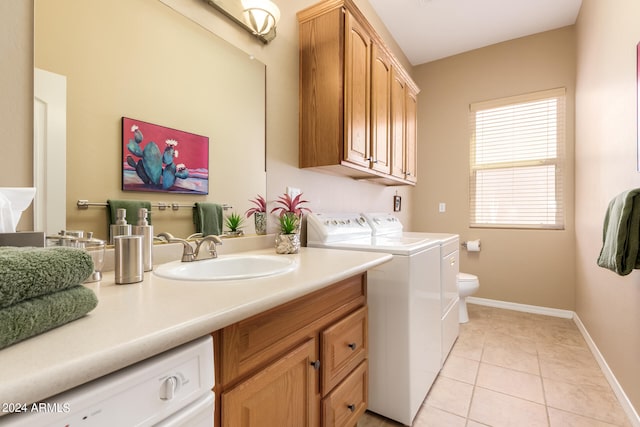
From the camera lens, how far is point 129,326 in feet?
1.65

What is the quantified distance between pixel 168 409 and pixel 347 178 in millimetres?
1953

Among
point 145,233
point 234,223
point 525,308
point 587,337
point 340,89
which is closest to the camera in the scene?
point 145,233

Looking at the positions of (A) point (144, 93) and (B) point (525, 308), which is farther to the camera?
(B) point (525, 308)

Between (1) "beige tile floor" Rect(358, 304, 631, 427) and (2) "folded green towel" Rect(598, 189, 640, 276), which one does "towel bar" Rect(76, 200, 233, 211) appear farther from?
(2) "folded green towel" Rect(598, 189, 640, 276)

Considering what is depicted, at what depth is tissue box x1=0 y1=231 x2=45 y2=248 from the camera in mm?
622

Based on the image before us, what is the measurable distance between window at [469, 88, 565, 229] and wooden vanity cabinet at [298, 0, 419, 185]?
1.78 meters

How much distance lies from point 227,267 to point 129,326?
688 mm

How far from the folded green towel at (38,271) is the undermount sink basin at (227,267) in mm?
397

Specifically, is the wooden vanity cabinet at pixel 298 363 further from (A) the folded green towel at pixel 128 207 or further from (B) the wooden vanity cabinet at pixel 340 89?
(B) the wooden vanity cabinet at pixel 340 89

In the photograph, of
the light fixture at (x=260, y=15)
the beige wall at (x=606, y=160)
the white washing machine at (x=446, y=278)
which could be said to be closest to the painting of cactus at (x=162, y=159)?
the light fixture at (x=260, y=15)

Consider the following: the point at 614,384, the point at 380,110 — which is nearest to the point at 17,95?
the point at 380,110

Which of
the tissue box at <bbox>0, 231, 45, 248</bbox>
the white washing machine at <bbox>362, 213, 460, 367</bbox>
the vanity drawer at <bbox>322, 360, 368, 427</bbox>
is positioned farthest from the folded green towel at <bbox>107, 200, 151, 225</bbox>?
the white washing machine at <bbox>362, 213, 460, 367</bbox>

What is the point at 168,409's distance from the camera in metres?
0.51

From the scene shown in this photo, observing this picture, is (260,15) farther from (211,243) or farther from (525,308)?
(525,308)
